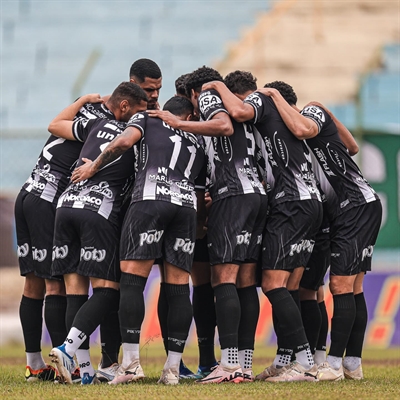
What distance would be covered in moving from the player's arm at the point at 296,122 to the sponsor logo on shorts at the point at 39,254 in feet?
7.81

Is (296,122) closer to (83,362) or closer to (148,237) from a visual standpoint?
(148,237)

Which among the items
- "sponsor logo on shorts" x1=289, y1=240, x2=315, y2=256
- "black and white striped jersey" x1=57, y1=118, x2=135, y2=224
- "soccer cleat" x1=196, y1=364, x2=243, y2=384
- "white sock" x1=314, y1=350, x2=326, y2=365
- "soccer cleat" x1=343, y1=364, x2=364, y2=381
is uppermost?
"black and white striped jersey" x1=57, y1=118, x2=135, y2=224

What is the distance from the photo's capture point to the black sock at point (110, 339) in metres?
7.77

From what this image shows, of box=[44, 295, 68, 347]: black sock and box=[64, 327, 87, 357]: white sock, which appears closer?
box=[64, 327, 87, 357]: white sock

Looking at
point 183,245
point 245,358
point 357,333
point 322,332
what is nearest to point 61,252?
point 183,245

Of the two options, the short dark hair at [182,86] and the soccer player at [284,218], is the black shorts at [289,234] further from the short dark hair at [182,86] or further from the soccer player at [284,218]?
the short dark hair at [182,86]

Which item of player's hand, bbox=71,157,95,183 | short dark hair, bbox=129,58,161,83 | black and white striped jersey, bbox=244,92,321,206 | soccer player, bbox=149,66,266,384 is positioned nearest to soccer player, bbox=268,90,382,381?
black and white striped jersey, bbox=244,92,321,206

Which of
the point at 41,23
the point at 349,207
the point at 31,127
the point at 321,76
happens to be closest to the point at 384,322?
the point at 349,207

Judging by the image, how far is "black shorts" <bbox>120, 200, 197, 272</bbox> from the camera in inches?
275

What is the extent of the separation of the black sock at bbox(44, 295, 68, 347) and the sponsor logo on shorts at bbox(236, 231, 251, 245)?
5.53ft

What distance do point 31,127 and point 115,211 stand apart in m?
15.0

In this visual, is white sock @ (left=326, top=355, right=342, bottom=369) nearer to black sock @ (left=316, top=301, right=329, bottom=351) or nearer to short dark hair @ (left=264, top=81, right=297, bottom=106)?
black sock @ (left=316, top=301, right=329, bottom=351)

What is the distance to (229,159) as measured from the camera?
24.3 ft

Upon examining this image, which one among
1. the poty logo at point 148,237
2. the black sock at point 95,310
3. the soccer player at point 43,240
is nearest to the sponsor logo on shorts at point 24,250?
the soccer player at point 43,240
